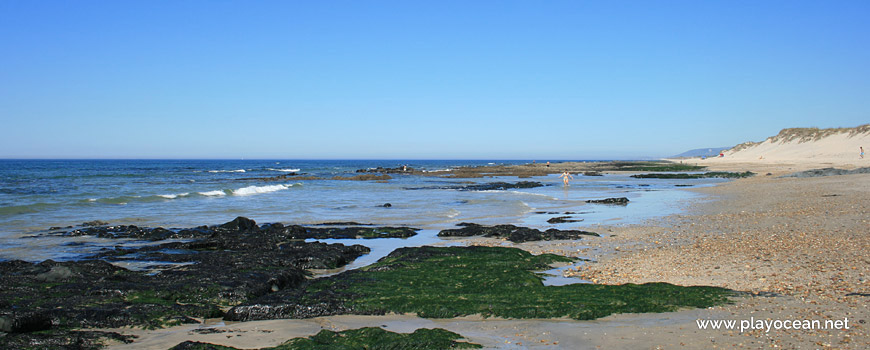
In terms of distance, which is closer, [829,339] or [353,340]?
[829,339]

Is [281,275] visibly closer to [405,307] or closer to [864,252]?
[405,307]

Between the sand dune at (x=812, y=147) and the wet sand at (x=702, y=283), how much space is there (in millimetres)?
50596

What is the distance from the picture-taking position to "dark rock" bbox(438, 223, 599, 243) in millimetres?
14430

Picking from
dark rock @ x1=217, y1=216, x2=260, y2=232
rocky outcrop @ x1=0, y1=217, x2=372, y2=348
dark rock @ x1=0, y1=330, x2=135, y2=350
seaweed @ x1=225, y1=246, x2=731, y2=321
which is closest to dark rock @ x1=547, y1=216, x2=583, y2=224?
rocky outcrop @ x1=0, y1=217, x2=372, y2=348

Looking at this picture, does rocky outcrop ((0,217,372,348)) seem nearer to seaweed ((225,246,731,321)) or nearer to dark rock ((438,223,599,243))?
seaweed ((225,246,731,321))

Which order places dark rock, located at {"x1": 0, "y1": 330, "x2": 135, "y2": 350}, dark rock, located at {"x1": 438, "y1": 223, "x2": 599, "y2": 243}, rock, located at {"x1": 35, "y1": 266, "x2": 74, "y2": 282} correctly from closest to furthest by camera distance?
dark rock, located at {"x1": 0, "y1": 330, "x2": 135, "y2": 350} < rock, located at {"x1": 35, "y1": 266, "x2": 74, "y2": 282} < dark rock, located at {"x1": 438, "y1": 223, "x2": 599, "y2": 243}

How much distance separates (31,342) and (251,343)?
2342 millimetres

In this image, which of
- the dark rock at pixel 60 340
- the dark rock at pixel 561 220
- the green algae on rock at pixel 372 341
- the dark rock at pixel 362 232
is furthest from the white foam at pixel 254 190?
the green algae on rock at pixel 372 341

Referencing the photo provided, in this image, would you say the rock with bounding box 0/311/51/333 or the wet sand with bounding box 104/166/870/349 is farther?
the rock with bounding box 0/311/51/333

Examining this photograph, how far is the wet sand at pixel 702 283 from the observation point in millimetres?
5984

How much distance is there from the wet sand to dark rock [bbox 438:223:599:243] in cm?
64

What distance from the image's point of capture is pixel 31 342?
609 cm

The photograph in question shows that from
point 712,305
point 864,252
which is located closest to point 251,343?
point 712,305

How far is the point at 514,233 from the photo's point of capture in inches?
590
